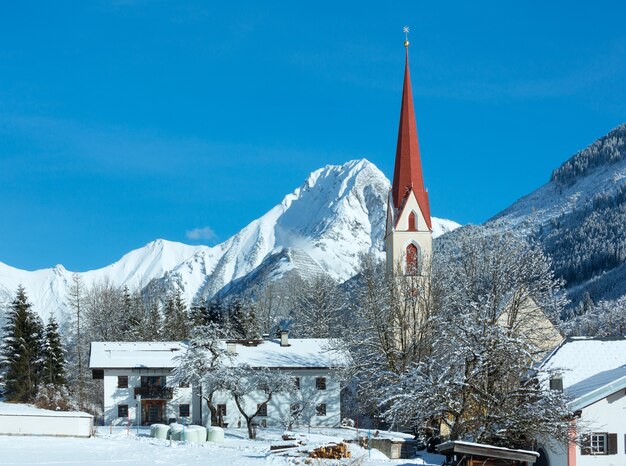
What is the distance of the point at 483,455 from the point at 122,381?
3799cm

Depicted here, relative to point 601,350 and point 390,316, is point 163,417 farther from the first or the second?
point 601,350

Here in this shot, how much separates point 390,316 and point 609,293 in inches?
5745

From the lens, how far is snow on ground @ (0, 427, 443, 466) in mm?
35344

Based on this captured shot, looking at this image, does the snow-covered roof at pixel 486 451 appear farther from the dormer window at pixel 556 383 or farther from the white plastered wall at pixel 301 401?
the white plastered wall at pixel 301 401

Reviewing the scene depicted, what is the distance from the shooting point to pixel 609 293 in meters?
190

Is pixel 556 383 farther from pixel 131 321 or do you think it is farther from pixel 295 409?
pixel 131 321

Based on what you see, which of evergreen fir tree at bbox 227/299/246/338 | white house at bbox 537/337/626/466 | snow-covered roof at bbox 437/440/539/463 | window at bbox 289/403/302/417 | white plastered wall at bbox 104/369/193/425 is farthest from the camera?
evergreen fir tree at bbox 227/299/246/338

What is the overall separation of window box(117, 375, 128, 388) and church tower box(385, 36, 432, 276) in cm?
2125

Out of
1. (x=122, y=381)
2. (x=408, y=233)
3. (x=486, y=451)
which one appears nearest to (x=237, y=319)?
(x=408, y=233)

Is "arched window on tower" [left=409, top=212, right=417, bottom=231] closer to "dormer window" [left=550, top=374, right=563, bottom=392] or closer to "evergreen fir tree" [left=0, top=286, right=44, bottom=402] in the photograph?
"evergreen fir tree" [left=0, top=286, right=44, bottom=402]

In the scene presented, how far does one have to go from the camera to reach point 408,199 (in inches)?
2904

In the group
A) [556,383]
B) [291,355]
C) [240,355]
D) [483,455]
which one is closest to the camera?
[483,455]

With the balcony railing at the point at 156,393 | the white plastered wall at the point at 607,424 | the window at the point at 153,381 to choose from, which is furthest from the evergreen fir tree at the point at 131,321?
the white plastered wall at the point at 607,424

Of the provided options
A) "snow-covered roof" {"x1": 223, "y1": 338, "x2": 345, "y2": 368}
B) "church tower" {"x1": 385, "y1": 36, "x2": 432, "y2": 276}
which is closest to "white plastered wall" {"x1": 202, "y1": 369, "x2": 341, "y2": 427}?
"snow-covered roof" {"x1": 223, "y1": 338, "x2": 345, "y2": 368}
